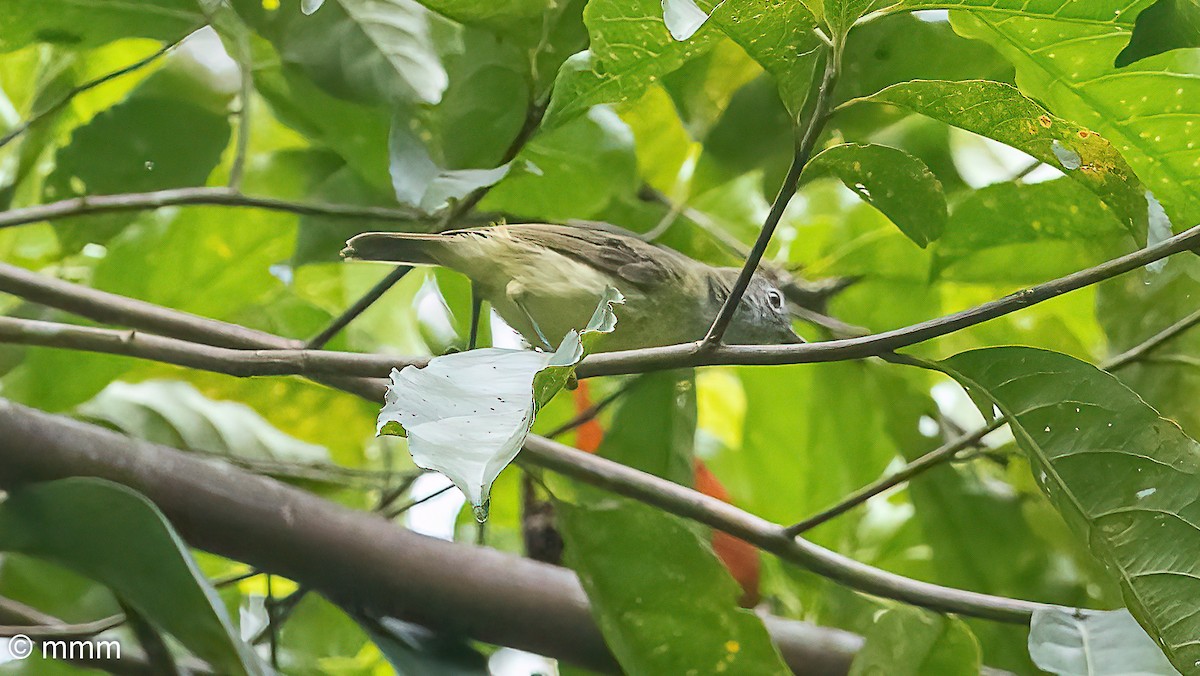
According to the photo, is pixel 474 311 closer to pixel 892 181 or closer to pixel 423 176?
pixel 423 176

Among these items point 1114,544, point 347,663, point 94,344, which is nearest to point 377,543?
point 94,344

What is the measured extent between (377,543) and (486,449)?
21.3 inches

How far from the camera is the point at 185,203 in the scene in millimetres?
1087

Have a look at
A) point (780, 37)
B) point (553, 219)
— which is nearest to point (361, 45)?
point (553, 219)

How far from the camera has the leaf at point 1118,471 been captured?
72 centimetres

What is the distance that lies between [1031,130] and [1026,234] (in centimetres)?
41

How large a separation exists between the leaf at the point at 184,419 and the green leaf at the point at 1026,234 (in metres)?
0.85

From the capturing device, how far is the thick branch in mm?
933

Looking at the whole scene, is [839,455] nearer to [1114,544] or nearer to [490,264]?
[490,264]

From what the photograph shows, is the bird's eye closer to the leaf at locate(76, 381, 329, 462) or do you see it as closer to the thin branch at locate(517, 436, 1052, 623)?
the thin branch at locate(517, 436, 1052, 623)

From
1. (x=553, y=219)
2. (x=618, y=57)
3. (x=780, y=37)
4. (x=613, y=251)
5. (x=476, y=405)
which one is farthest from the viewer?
(x=613, y=251)

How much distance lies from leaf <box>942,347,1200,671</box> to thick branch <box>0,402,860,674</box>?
479 mm

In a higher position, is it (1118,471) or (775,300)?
(775,300)

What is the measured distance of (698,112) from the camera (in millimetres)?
1233
